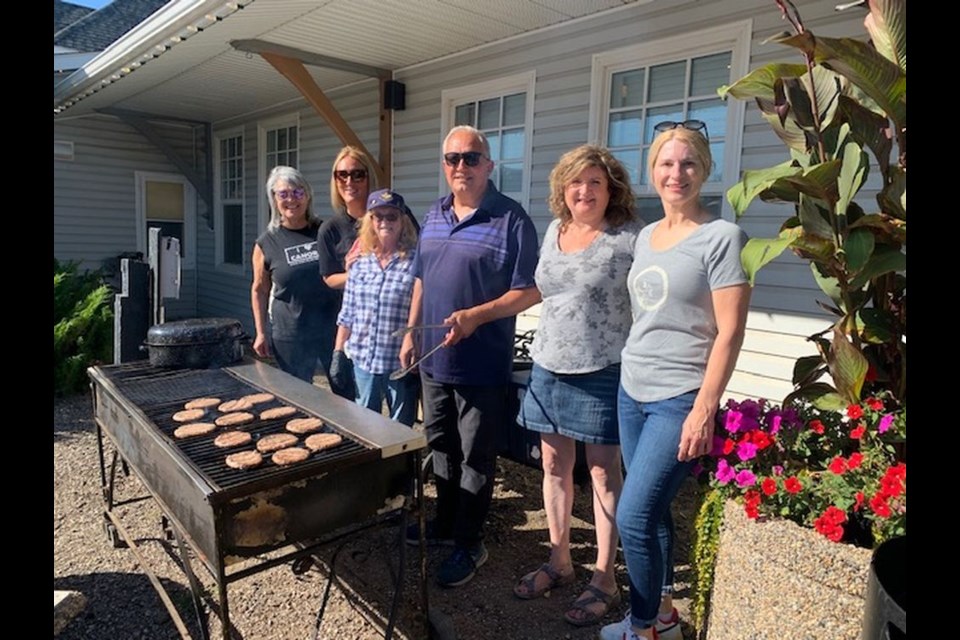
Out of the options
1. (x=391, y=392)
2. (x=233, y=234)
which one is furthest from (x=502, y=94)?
(x=233, y=234)

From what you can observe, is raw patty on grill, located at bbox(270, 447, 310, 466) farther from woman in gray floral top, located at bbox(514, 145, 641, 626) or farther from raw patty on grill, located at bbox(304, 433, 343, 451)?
woman in gray floral top, located at bbox(514, 145, 641, 626)

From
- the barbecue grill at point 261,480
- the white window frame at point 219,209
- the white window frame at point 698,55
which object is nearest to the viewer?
the barbecue grill at point 261,480

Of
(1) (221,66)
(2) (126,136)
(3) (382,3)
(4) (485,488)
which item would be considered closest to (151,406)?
(4) (485,488)

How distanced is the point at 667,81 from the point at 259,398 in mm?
3368

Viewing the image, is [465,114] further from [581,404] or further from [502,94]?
[581,404]

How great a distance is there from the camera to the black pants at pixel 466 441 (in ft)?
8.48

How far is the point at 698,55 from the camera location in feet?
13.3

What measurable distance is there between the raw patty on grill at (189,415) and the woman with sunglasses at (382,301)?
823mm

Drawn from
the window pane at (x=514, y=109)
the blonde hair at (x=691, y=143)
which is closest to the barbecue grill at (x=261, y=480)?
the blonde hair at (x=691, y=143)

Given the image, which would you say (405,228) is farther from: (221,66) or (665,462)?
(221,66)

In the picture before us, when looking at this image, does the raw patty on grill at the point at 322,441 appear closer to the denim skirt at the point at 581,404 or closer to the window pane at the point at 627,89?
the denim skirt at the point at 581,404

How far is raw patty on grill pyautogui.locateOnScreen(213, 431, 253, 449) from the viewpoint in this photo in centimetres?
197

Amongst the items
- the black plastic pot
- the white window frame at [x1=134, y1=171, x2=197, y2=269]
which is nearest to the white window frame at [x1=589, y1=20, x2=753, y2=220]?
the black plastic pot
